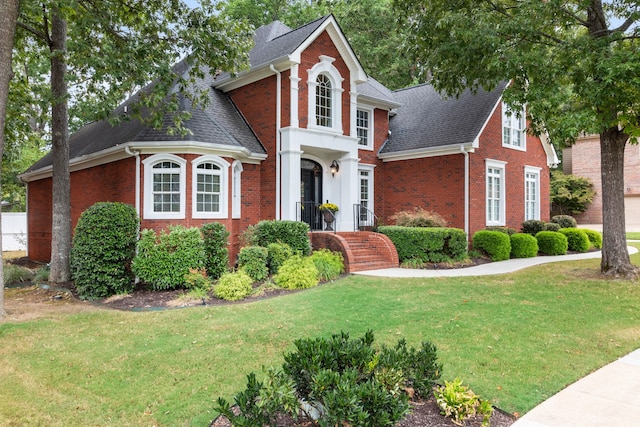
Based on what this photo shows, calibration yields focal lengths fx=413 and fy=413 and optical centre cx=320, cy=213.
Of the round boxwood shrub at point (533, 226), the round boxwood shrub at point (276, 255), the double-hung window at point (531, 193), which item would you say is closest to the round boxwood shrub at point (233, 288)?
the round boxwood shrub at point (276, 255)

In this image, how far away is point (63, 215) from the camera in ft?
36.7

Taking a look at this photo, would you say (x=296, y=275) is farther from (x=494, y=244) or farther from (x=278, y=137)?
(x=494, y=244)

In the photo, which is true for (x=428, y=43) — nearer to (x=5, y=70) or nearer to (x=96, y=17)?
(x=96, y=17)

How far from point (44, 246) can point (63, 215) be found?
8.19m

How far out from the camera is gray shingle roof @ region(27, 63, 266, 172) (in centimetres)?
1163

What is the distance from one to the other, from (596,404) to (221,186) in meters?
10.2

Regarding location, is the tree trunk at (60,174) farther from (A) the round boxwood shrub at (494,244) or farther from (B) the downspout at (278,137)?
(A) the round boxwood shrub at (494,244)

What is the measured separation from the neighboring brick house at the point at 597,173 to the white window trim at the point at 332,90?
2131 cm

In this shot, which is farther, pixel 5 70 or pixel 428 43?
pixel 428 43

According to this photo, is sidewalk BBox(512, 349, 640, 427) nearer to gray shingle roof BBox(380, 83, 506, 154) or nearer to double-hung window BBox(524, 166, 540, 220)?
gray shingle roof BBox(380, 83, 506, 154)

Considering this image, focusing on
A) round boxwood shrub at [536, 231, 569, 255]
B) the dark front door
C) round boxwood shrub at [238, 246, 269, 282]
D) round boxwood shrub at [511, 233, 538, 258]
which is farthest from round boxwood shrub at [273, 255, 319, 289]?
round boxwood shrub at [536, 231, 569, 255]

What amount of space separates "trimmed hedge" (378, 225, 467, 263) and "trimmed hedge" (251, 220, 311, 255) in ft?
10.8

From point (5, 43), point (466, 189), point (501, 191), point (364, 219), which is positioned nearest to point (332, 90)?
point (364, 219)

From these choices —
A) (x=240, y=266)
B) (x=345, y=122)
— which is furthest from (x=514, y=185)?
(x=240, y=266)
